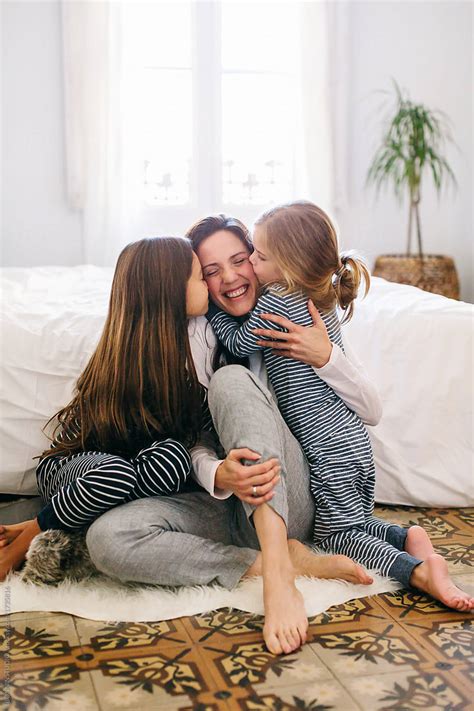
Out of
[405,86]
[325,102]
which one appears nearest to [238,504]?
[325,102]

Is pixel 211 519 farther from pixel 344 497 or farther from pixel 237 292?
pixel 237 292

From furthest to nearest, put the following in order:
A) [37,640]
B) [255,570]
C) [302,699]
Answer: [255,570]
[37,640]
[302,699]

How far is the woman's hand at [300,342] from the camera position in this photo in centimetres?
184

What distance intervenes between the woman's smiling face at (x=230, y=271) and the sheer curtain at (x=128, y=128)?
2731 millimetres

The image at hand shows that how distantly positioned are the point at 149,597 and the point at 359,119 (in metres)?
3.85

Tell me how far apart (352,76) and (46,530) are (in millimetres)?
3830

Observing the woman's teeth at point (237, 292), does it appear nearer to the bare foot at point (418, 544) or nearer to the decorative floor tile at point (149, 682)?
the bare foot at point (418, 544)

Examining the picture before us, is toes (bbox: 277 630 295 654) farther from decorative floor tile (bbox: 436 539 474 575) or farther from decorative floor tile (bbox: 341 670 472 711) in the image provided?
decorative floor tile (bbox: 436 539 474 575)

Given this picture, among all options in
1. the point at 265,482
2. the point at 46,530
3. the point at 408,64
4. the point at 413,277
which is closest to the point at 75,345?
the point at 46,530

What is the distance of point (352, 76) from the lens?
4.88m

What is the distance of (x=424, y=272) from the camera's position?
4508mm

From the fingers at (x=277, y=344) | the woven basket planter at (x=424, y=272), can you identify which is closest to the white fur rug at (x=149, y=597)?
the fingers at (x=277, y=344)

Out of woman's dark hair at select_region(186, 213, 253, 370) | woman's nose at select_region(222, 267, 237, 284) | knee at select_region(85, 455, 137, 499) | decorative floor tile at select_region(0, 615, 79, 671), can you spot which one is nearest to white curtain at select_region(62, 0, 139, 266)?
woman's dark hair at select_region(186, 213, 253, 370)

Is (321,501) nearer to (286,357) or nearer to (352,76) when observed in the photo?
(286,357)
